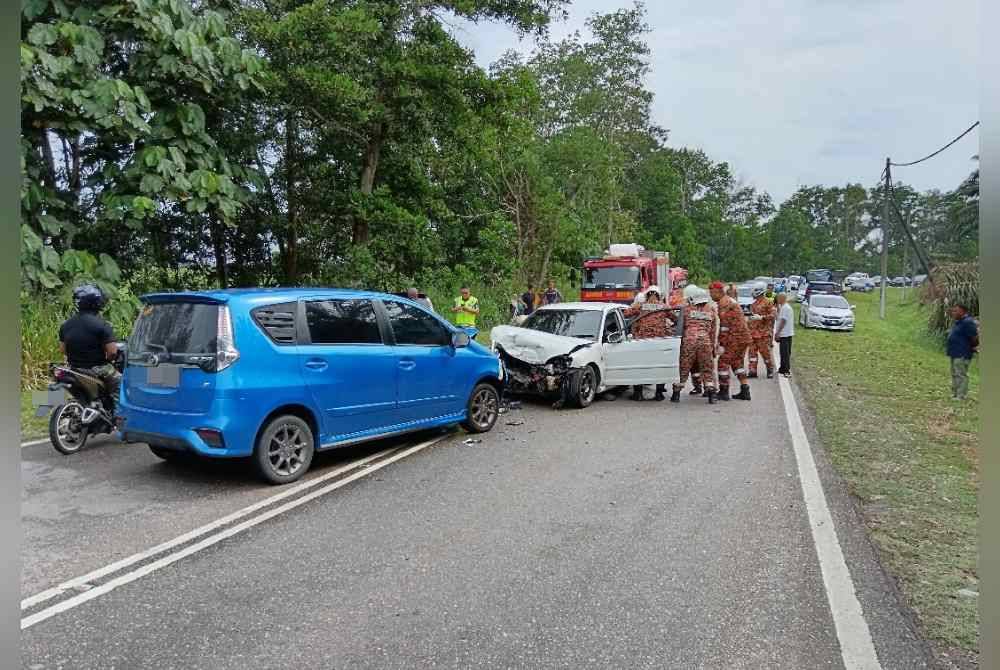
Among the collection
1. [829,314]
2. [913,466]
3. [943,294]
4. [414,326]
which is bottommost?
[913,466]

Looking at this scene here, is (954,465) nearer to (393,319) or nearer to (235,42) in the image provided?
(393,319)

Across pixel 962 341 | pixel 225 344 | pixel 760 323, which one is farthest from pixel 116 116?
pixel 962 341

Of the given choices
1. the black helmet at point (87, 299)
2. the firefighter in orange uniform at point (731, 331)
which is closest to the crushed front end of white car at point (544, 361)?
the firefighter in orange uniform at point (731, 331)

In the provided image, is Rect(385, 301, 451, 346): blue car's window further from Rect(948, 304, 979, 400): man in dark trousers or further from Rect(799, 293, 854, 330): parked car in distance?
Rect(799, 293, 854, 330): parked car in distance

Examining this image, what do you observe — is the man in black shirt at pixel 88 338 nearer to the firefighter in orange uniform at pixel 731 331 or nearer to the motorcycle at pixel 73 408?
the motorcycle at pixel 73 408

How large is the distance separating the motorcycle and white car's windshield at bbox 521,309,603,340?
20.2ft

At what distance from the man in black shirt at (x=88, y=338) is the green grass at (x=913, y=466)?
301 inches

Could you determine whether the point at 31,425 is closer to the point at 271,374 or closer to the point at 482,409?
the point at 271,374

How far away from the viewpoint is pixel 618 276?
899 inches

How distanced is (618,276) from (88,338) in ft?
56.6

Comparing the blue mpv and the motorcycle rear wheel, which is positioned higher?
the blue mpv

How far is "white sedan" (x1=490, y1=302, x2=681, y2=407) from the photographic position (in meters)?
10.7

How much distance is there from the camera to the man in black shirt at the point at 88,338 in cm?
770

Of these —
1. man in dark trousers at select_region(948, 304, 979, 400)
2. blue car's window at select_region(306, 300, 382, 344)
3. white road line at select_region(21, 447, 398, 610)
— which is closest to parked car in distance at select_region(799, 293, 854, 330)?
man in dark trousers at select_region(948, 304, 979, 400)
